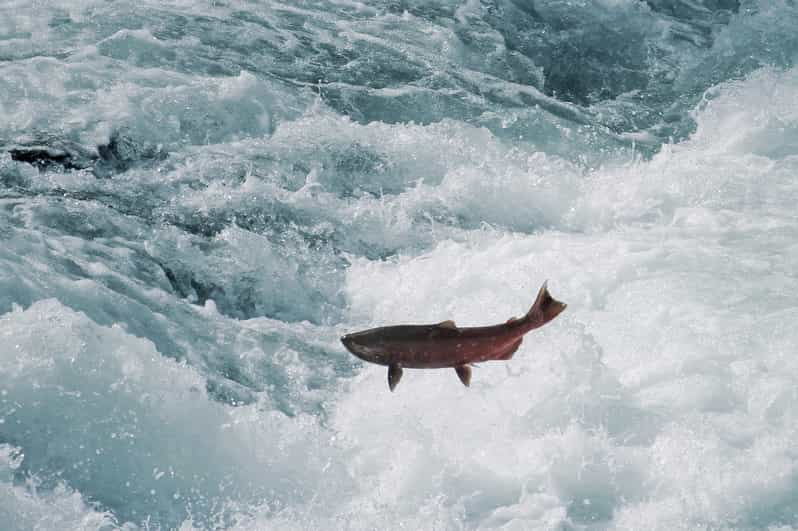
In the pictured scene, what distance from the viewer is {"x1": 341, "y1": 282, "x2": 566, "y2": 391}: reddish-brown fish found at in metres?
1.35

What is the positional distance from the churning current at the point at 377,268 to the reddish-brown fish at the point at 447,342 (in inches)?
74.2

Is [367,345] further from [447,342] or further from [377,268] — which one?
[377,268]

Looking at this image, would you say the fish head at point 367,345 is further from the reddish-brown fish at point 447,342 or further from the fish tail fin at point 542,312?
the fish tail fin at point 542,312

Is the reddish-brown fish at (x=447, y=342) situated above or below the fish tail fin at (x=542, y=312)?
below

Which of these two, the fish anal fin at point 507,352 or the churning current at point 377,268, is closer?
the fish anal fin at point 507,352

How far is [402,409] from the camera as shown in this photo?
4.04 meters

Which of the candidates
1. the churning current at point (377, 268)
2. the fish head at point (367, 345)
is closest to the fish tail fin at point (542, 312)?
the fish head at point (367, 345)

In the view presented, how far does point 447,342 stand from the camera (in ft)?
4.53

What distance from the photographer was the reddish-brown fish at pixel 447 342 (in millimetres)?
1349

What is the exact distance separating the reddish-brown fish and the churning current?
1.88 m

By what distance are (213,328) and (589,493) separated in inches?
75.4

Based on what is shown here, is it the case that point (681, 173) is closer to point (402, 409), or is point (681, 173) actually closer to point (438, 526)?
point (402, 409)

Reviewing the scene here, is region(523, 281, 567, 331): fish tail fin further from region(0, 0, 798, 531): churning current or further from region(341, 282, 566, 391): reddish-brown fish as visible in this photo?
region(0, 0, 798, 531): churning current

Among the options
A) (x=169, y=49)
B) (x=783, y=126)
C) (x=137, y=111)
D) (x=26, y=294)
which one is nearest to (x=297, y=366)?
(x=26, y=294)
